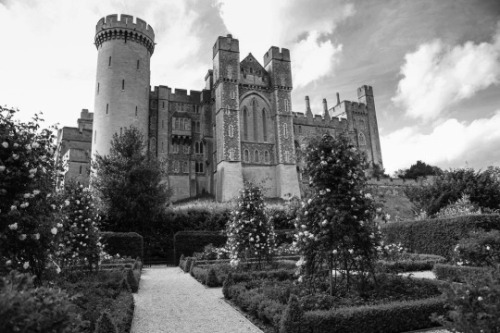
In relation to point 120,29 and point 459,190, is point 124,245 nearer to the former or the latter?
point 459,190

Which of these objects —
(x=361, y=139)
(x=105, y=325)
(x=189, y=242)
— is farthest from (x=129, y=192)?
(x=361, y=139)


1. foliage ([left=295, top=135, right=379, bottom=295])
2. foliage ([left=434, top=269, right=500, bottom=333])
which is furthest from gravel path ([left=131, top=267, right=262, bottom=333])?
foliage ([left=434, top=269, right=500, bottom=333])

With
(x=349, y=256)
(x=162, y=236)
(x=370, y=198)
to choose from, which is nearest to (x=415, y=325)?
(x=349, y=256)

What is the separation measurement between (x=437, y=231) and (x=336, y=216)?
957 cm

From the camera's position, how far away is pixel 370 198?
25.0ft

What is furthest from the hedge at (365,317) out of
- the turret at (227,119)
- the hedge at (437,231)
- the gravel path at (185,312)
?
the turret at (227,119)

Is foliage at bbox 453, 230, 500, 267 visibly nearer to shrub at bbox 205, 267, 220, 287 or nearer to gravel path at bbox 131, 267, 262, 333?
gravel path at bbox 131, 267, 262, 333

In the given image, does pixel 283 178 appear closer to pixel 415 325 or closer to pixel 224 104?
pixel 224 104

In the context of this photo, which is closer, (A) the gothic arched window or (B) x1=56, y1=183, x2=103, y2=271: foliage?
(B) x1=56, y1=183, x2=103, y2=271: foliage

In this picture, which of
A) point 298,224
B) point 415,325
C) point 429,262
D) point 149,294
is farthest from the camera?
point 429,262

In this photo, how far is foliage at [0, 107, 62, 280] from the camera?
5277 millimetres

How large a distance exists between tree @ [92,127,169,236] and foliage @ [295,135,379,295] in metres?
15.0

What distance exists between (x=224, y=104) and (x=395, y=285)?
3094 cm

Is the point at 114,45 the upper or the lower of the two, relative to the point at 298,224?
upper
